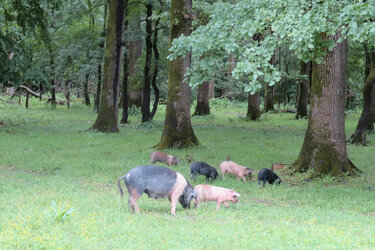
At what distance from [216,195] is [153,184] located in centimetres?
154

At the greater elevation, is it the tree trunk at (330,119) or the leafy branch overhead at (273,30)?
the leafy branch overhead at (273,30)

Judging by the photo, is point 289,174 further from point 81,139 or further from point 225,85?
point 225,85

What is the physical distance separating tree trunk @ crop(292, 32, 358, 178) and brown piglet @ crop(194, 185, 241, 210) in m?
4.57

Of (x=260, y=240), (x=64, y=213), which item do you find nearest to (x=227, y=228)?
(x=260, y=240)

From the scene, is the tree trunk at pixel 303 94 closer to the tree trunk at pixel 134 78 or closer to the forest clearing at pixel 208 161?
the forest clearing at pixel 208 161

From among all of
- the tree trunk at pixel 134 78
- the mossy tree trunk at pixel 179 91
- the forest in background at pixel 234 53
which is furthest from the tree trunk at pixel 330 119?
the tree trunk at pixel 134 78

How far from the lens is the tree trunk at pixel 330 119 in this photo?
12.4 m

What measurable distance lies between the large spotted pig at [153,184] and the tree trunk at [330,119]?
19.1 ft

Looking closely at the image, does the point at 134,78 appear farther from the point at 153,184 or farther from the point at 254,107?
the point at 153,184

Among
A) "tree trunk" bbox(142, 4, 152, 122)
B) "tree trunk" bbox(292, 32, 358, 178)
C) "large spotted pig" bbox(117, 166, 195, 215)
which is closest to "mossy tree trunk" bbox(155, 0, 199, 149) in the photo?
"tree trunk" bbox(292, 32, 358, 178)

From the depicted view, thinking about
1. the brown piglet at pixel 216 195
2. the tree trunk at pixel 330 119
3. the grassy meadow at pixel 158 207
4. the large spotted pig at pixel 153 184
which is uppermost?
the tree trunk at pixel 330 119

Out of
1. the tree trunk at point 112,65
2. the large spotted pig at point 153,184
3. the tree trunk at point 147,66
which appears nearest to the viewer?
the large spotted pig at point 153,184

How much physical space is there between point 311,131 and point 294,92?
44.1 metres

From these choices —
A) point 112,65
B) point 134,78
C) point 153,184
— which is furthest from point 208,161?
point 134,78
